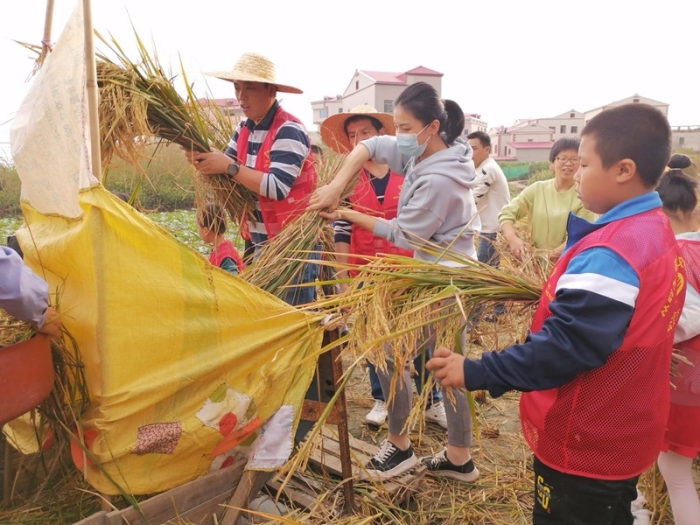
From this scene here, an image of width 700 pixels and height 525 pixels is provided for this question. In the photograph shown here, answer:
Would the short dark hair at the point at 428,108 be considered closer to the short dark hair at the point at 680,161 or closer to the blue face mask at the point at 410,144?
the blue face mask at the point at 410,144

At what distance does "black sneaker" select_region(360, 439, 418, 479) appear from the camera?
234 centimetres

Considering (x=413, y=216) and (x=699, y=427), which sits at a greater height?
(x=413, y=216)

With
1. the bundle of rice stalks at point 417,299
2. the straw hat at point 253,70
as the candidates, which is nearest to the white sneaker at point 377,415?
the bundle of rice stalks at point 417,299

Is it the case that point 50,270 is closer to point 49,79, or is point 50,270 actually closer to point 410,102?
point 49,79

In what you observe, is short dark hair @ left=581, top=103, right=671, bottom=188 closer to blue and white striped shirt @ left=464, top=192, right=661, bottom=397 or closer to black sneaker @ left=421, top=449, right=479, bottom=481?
blue and white striped shirt @ left=464, top=192, right=661, bottom=397

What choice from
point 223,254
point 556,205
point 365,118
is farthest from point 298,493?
point 556,205

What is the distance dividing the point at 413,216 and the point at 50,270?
4.26 ft

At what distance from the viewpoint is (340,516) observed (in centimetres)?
202

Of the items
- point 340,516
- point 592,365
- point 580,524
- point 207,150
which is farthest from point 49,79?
point 580,524

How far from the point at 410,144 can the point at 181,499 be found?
1566 millimetres

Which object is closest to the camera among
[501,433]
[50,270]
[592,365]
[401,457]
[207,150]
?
[592,365]

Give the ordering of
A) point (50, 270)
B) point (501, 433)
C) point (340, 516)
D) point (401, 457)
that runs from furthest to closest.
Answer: point (501, 433)
point (401, 457)
point (340, 516)
point (50, 270)

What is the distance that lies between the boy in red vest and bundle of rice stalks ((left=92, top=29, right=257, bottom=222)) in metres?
1.48

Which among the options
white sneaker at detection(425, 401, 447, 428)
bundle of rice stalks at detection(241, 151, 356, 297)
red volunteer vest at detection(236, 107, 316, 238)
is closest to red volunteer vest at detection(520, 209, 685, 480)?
bundle of rice stalks at detection(241, 151, 356, 297)
